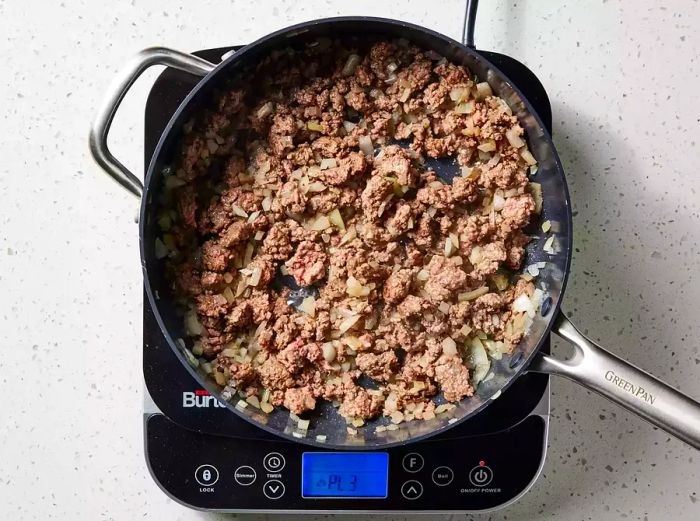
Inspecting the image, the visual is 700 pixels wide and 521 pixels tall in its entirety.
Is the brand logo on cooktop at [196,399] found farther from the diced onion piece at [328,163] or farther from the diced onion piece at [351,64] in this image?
the diced onion piece at [351,64]

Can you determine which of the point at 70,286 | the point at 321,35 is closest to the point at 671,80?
the point at 321,35

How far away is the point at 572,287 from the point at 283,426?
463 millimetres

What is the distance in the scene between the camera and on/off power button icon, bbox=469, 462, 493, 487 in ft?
3.25

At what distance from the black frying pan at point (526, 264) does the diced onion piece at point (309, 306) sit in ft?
0.42

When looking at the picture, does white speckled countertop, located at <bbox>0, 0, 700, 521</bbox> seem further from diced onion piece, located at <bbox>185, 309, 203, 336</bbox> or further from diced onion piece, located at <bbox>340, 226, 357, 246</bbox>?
diced onion piece, located at <bbox>340, 226, 357, 246</bbox>

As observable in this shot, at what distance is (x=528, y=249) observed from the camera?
0.98 meters

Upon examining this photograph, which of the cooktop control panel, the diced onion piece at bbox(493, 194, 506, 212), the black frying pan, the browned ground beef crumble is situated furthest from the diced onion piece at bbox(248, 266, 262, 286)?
the diced onion piece at bbox(493, 194, 506, 212)

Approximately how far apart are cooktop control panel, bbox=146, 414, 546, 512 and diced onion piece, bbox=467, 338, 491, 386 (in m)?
0.09

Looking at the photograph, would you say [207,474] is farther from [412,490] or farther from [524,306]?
[524,306]

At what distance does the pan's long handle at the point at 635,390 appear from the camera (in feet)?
2.62

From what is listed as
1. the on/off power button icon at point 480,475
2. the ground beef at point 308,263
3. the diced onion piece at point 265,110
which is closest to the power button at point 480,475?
the on/off power button icon at point 480,475

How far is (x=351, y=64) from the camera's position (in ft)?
3.19

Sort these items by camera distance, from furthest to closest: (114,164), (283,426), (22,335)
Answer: (22,335), (283,426), (114,164)

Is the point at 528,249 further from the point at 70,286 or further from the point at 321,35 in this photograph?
the point at 70,286
